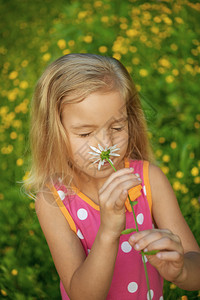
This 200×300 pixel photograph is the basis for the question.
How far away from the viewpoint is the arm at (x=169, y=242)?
26.7 inches

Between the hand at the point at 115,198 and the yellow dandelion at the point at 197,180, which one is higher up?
the hand at the point at 115,198

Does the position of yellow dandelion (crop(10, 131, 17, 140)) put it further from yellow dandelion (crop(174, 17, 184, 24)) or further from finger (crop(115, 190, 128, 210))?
finger (crop(115, 190, 128, 210))

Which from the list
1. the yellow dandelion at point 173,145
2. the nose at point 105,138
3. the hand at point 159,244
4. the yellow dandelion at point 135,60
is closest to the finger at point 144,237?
the hand at point 159,244

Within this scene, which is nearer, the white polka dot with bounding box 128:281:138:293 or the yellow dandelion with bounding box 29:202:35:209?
the white polka dot with bounding box 128:281:138:293

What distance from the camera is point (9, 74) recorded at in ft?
7.11

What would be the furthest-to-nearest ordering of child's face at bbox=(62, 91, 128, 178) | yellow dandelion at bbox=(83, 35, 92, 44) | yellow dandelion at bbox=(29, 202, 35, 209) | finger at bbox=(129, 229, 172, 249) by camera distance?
yellow dandelion at bbox=(83, 35, 92, 44) → yellow dandelion at bbox=(29, 202, 35, 209) → child's face at bbox=(62, 91, 128, 178) → finger at bbox=(129, 229, 172, 249)

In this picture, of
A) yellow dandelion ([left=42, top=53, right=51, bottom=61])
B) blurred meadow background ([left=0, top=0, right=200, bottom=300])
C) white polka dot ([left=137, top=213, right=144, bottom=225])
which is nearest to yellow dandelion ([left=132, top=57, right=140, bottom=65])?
blurred meadow background ([left=0, top=0, right=200, bottom=300])

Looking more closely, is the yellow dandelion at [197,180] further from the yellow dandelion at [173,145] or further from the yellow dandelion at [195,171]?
the yellow dandelion at [173,145]

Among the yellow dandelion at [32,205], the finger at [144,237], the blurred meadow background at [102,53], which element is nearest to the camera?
the finger at [144,237]

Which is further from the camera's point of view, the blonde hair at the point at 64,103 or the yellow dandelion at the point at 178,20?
the yellow dandelion at the point at 178,20

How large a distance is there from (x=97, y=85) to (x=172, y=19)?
1.50 meters

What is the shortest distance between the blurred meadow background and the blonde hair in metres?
0.28

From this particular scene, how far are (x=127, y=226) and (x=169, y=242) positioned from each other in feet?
1.32

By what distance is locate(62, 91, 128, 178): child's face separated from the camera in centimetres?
91
